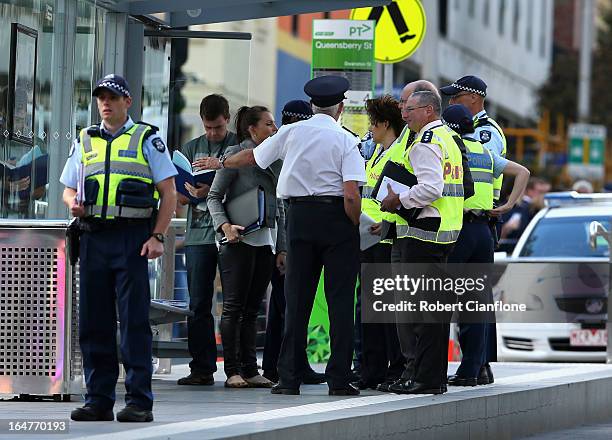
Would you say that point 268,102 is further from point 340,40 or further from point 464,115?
point 464,115

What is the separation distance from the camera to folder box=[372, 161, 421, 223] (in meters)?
12.1

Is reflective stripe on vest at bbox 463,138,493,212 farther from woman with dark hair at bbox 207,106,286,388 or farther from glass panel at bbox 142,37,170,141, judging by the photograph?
glass panel at bbox 142,37,170,141

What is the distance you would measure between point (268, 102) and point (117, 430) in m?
35.3

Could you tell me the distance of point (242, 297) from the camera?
43.0 ft

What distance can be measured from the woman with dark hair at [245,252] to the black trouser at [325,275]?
92 centimetres

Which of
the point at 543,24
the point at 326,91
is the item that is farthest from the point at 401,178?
the point at 543,24

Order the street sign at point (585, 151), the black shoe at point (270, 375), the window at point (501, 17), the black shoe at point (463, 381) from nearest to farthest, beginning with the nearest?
the black shoe at point (463, 381)
the black shoe at point (270, 375)
the street sign at point (585, 151)
the window at point (501, 17)

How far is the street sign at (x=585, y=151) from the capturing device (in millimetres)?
43656

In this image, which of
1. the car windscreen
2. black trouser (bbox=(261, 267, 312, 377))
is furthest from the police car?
black trouser (bbox=(261, 267, 312, 377))

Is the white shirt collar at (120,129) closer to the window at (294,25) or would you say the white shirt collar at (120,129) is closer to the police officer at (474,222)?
the police officer at (474,222)

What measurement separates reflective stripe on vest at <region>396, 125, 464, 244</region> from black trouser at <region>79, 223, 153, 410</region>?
2.40 metres

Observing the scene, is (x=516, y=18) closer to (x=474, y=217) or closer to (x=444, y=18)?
(x=444, y=18)

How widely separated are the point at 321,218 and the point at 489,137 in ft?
7.15

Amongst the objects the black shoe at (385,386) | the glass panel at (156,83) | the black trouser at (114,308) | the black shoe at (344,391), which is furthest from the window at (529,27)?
the black trouser at (114,308)
